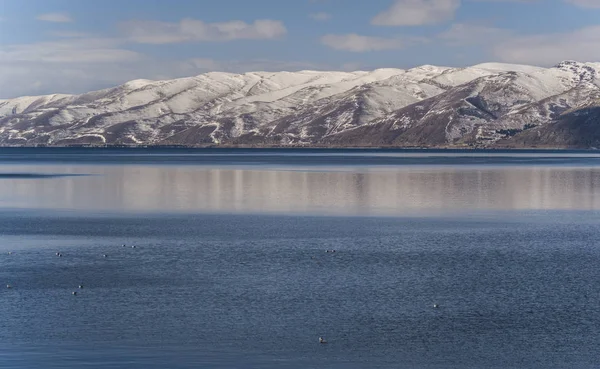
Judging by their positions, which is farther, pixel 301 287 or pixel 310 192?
pixel 310 192

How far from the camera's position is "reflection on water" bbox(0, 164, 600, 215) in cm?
8175

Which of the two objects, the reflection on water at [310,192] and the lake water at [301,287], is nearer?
the lake water at [301,287]

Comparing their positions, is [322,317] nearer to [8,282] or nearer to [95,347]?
[95,347]

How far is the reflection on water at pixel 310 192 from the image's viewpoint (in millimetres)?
81750

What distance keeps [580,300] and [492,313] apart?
4.32m

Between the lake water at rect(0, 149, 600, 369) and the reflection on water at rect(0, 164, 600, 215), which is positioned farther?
the reflection on water at rect(0, 164, 600, 215)

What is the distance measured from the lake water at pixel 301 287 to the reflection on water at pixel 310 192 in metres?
2.01

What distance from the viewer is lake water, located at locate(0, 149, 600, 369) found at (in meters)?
28.5

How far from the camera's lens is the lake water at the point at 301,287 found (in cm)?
2853

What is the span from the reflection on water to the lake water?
6.59ft

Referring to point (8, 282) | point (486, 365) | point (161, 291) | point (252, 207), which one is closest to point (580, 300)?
point (486, 365)

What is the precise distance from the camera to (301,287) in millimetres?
38812

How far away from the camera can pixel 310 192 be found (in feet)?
327

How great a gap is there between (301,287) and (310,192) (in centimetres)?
6104
